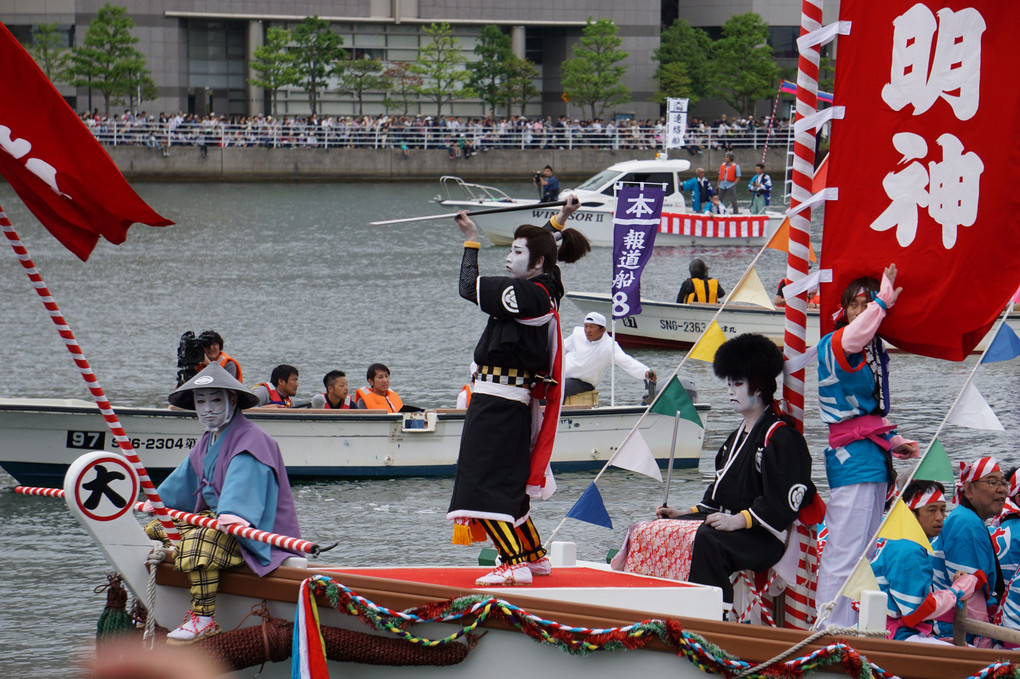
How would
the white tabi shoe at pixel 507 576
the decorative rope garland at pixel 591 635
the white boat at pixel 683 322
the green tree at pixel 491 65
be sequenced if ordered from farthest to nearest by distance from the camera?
the green tree at pixel 491 65, the white boat at pixel 683 322, the white tabi shoe at pixel 507 576, the decorative rope garland at pixel 591 635

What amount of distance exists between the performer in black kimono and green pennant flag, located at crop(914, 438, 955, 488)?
0.47m

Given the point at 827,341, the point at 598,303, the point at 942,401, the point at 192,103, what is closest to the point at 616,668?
the point at 827,341

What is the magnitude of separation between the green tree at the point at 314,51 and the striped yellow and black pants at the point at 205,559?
183 feet

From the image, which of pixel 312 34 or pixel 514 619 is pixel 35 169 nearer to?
pixel 514 619

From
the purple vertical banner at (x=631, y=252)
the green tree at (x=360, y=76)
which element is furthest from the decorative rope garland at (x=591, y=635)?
the green tree at (x=360, y=76)

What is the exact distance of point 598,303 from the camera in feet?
62.1

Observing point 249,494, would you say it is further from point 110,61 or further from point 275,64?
point 275,64

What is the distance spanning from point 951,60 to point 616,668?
2895mm

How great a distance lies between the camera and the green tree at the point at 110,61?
186 ft

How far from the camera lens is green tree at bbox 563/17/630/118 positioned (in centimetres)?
6272

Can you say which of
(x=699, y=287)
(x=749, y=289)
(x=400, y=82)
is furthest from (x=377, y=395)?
(x=400, y=82)

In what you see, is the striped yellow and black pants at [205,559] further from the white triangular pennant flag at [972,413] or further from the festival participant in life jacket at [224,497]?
the white triangular pennant flag at [972,413]

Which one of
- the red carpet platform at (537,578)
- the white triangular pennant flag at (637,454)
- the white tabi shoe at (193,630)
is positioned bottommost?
the white tabi shoe at (193,630)

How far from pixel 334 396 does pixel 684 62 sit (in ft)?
185
